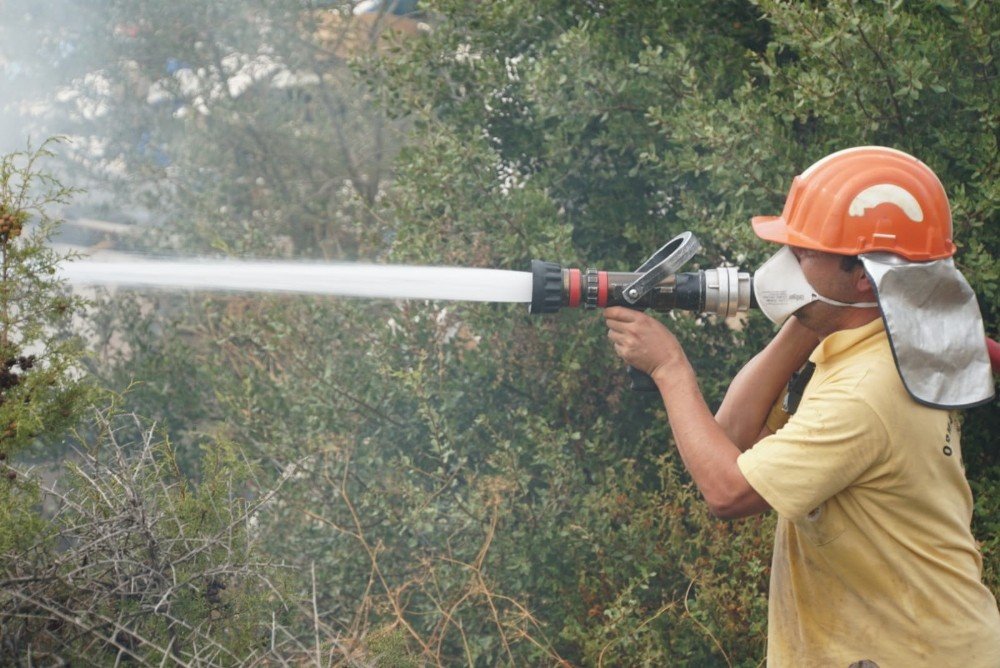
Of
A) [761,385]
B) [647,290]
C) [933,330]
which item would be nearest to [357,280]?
[647,290]

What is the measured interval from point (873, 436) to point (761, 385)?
2.08 ft

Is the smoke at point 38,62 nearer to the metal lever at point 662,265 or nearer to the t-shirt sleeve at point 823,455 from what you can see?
the metal lever at point 662,265

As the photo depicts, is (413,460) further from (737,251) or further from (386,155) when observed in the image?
(386,155)

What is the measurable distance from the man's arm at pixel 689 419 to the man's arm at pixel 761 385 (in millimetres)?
281

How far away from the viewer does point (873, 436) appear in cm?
226

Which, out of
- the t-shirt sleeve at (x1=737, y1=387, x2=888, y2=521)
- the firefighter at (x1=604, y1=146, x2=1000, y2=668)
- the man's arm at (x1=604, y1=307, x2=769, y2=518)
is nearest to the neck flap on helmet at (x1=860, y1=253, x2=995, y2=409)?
the firefighter at (x1=604, y1=146, x2=1000, y2=668)

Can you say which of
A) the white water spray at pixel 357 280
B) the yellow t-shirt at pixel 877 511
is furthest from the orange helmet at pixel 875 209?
the white water spray at pixel 357 280

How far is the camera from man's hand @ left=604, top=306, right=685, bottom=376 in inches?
106

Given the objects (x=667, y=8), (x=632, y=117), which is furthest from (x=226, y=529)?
(x=667, y=8)

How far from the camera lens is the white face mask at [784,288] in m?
2.48

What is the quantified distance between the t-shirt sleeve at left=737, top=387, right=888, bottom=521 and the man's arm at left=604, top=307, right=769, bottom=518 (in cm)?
8

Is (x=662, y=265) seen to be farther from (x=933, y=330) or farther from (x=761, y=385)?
(x=933, y=330)

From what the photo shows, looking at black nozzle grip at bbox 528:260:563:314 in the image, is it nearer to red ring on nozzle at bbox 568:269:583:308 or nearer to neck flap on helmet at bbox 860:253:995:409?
red ring on nozzle at bbox 568:269:583:308

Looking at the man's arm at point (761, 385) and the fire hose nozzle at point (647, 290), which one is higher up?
the fire hose nozzle at point (647, 290)
